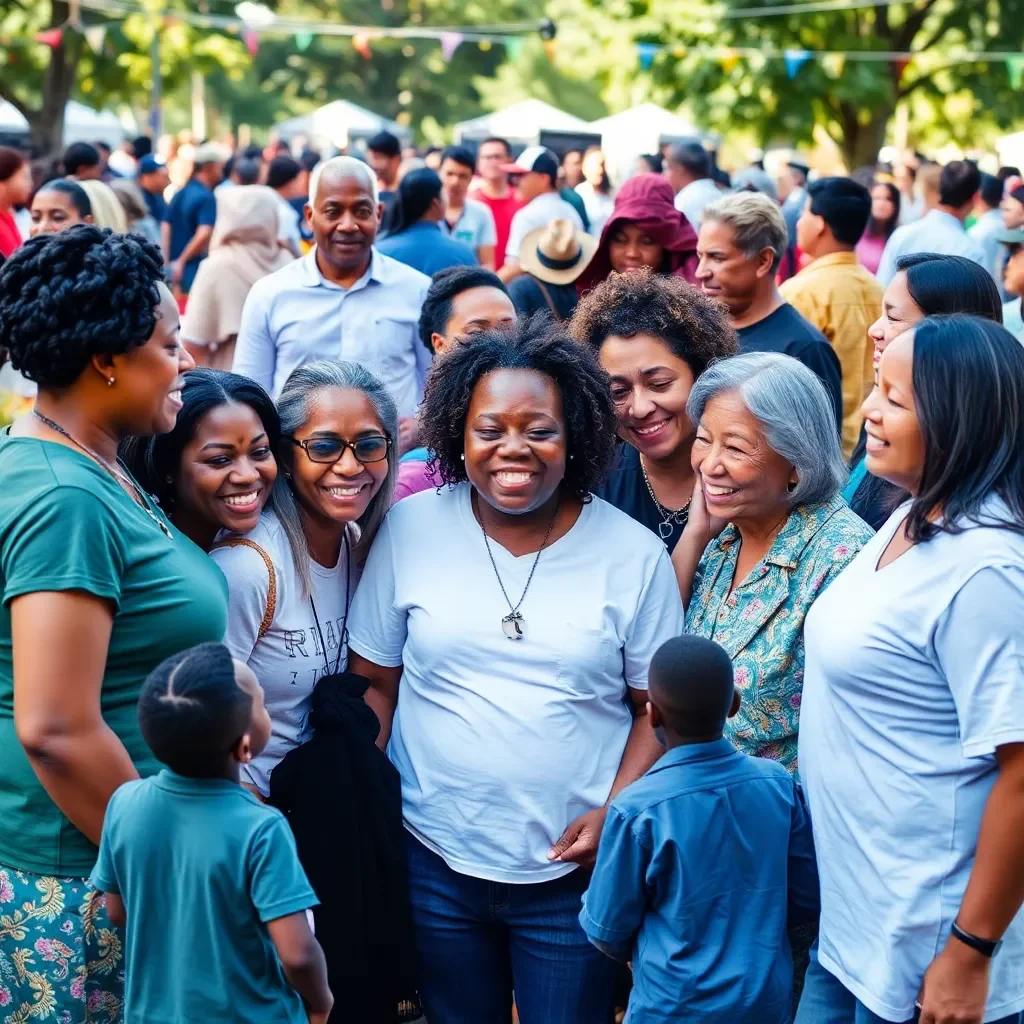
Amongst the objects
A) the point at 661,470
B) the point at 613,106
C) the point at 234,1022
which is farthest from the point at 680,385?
the point at 613,106

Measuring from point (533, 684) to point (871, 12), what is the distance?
86.4 ft

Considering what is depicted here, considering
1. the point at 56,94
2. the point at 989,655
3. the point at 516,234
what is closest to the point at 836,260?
the point at 516,234

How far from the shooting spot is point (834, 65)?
80.4 feet

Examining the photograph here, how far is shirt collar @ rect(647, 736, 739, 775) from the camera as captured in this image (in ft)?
8.30

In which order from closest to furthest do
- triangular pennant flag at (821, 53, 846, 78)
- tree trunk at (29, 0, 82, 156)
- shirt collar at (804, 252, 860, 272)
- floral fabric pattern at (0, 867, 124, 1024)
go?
floral fabric pattern at (0, 867, 124, 1024) < shirt collar at (804, 252, 860, 272) < triangular pennant flag at (821, 53, 846, 78) < tree trunk at (29, 0, 82, 156)

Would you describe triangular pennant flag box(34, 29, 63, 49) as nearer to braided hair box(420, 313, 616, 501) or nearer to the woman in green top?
braided hair box(420, 313, 616, 501)

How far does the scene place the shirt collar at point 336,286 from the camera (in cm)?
584

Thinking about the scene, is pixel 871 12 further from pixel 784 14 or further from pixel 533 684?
pixel 533 684

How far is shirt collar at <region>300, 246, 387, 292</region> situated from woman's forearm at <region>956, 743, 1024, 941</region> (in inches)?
165

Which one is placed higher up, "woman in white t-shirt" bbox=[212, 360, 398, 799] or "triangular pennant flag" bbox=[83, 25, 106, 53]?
"triangular pennant flag" bbox=[83, 25, 106, 53]

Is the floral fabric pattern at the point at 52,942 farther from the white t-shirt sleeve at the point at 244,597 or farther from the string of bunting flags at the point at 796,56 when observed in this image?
the string of bunting flags at the point at 796,56

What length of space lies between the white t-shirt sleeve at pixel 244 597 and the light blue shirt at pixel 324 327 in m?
2.93

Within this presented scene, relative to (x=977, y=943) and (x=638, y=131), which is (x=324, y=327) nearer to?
(x=977, y=943)

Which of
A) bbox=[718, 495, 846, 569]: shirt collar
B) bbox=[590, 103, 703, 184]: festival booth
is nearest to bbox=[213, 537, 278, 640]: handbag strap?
bbox=[718, 495, 846, 569]: shirt collar
